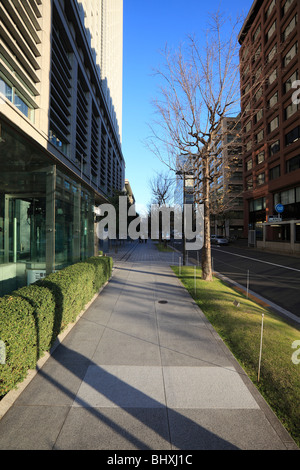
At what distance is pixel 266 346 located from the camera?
167 inches

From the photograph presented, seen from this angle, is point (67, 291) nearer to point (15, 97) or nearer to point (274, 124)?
point (15, 97)

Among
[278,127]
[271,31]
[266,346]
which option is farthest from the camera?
[271,31]

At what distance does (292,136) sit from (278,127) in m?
3.30

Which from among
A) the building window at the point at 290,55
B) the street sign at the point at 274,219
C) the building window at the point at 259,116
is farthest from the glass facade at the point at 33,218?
the building window at the point at 259,116

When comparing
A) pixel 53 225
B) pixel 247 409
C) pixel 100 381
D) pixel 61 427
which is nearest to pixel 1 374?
pixel 61 427

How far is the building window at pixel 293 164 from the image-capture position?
29.5m

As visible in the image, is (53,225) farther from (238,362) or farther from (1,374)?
(238,362)

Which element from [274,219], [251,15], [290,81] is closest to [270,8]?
[251,15]

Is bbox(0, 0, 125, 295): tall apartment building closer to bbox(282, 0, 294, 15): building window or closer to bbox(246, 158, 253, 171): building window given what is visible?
bbox(282, 0, 294, 15): building window

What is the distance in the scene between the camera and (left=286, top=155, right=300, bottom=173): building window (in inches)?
1163

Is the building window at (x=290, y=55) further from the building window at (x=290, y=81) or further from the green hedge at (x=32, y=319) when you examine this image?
the green hedge at (x=32, y=319)

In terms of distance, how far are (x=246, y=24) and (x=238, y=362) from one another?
5461 centimetres

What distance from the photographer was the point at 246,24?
38844 millimetres

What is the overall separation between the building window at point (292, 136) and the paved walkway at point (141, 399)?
33.4 metres
